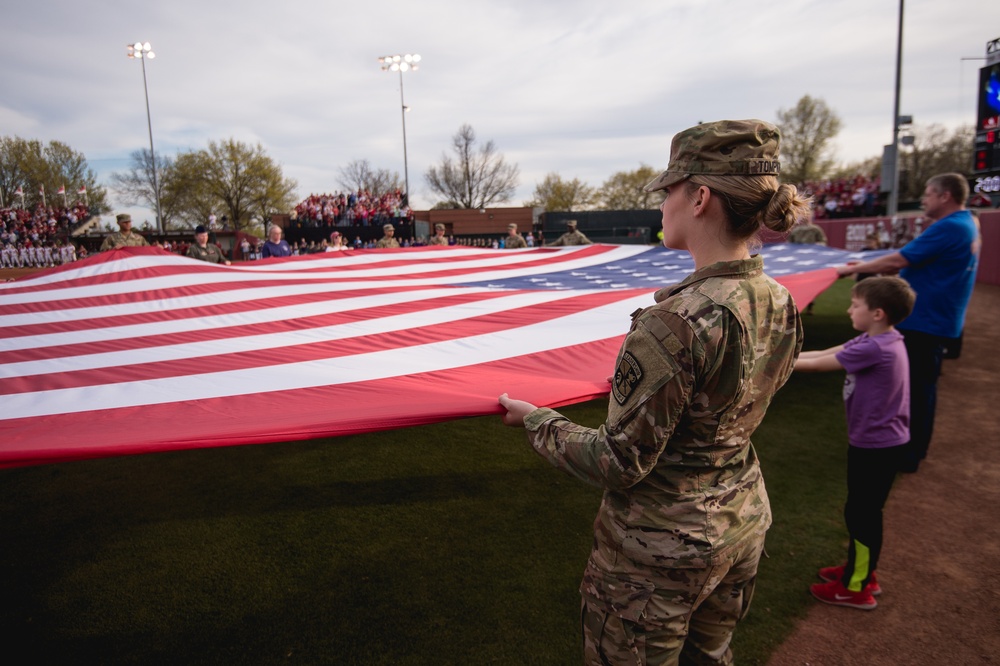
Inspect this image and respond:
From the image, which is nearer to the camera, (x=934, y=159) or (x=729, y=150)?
(x=729, y=150)

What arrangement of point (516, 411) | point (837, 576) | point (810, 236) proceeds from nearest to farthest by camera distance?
1. point (516, 411)
2. point (837, 576)
3. point (810, 236)

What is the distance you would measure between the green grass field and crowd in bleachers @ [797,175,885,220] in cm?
1739

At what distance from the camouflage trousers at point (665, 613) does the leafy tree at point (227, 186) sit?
35464 millimetres

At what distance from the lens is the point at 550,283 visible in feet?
15.7

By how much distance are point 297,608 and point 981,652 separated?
2.47 m

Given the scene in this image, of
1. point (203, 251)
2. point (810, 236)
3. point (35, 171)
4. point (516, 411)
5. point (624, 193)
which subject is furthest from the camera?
→ point (624, 193)

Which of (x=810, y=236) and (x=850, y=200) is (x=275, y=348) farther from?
(x=850, y=200)

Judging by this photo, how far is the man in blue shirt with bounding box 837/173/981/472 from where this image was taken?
10.4 ft

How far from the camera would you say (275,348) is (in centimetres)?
252

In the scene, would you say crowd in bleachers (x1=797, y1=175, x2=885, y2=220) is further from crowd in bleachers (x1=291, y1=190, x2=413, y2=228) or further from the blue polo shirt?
the blue polo shirt

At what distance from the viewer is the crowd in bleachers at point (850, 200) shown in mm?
17969

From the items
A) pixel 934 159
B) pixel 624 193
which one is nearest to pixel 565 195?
pixel 624 193

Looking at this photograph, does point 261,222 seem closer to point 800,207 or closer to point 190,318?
point 190,318

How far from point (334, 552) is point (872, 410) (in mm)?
2339
